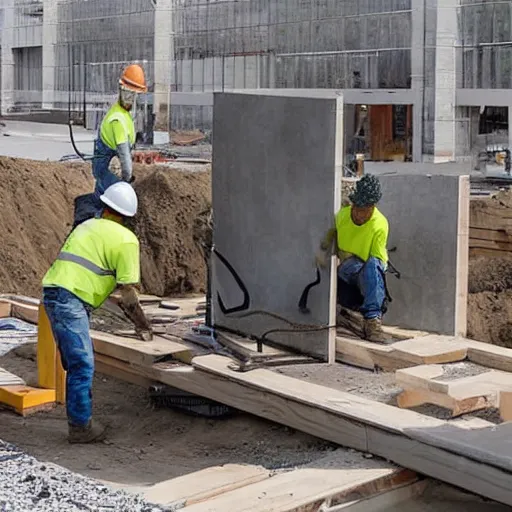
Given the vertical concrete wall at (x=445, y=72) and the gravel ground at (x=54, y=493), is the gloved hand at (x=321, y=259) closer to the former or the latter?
the gravel ground at (x=54, y=493)

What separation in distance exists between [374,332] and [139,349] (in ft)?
5.79

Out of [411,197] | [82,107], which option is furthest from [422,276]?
[82,107]

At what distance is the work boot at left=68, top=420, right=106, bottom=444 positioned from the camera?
664cm

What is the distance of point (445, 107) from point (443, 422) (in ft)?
47.1

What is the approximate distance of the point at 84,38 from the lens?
99.8ft

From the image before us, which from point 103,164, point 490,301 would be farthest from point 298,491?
point 490,301

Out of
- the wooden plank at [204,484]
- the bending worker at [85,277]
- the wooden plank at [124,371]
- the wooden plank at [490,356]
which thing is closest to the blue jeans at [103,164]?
the wooden plank at [124,371]

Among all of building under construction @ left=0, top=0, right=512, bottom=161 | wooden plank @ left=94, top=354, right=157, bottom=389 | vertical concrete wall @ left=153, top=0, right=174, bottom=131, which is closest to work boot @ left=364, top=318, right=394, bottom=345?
wooden plank @ left=94, top=354, right=157, bottom=389

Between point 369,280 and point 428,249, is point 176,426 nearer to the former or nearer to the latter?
point 369,280

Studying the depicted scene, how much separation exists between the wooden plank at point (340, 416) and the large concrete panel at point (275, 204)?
74 cm

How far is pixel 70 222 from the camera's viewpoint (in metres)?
13.6

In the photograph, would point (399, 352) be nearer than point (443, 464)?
No

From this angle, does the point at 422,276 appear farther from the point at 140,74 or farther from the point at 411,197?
the point at 140,74

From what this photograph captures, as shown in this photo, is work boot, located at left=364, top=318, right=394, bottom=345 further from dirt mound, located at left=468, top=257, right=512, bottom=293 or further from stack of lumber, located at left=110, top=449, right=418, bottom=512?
dirt mound, located at left=468, top=257, right=512, bottom=293
